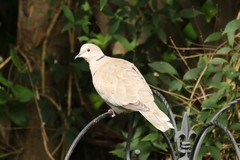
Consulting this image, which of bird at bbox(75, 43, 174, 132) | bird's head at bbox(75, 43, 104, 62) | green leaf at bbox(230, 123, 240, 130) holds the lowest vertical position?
green leaf at bbox(230, 123, 240, 130)

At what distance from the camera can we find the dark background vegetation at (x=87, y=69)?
112 inches

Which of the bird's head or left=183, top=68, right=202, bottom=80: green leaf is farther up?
the bird's head

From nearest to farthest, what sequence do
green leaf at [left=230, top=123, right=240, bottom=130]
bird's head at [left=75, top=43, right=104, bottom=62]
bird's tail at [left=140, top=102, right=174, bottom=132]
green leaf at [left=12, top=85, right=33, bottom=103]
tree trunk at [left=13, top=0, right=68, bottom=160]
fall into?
bird's tail at [left=140, top=102, right=174, bottom=132], bird's head at [left=75, top=43, right=104, bottom=62], green leaf at [left=230, top=123, right=240, bottom=130], green leaf at [left=12, top=85, right=33, bottom=103], tree trunk at [left=13, top=0, right=68, bottom=160]

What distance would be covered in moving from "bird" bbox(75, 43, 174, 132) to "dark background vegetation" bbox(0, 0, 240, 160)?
0.48 m

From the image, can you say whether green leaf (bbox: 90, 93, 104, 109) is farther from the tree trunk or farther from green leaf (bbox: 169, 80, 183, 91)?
green leaf (bbox: 169, 80, 183, 91)

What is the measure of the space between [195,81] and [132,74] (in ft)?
2.03

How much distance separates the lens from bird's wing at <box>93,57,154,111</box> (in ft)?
7.20

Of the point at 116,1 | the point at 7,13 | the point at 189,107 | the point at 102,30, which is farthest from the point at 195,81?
the point at 7,13

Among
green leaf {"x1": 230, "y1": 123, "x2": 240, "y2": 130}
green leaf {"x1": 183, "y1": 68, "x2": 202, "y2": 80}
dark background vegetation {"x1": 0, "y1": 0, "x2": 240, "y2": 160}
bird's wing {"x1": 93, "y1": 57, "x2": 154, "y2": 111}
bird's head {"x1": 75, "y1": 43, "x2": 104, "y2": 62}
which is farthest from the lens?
dark background vegetation {"x1": 0, "y1": 0, "x2": 240, "y2": 160}

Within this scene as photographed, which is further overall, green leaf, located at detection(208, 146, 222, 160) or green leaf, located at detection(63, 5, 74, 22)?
green leaf, located at detection(63, 5, 74, 22)

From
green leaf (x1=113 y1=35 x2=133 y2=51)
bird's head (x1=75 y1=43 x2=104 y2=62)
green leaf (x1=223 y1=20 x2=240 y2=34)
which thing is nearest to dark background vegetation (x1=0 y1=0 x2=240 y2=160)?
green leaf (x1=113 y1=35 x2=133 y2=51)

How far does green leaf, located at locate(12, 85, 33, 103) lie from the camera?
3.23 metres

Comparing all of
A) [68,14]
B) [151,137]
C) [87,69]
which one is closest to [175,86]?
[151,137]

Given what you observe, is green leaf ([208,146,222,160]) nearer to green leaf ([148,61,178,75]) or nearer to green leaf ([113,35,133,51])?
green leaf ([148,61,178,75])
